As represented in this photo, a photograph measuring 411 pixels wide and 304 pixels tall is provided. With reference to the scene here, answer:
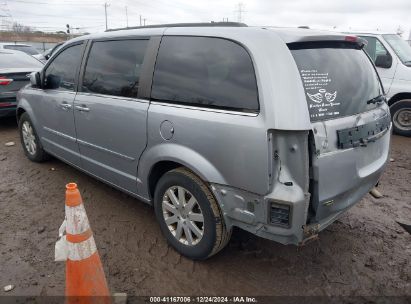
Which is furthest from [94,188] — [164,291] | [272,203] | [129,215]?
[272,203]

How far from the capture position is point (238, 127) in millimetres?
2232

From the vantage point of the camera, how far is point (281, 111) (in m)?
A: 2.11

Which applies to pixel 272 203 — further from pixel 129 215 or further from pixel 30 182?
pixel 30 182

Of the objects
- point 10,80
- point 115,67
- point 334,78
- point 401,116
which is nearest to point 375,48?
point 401,116

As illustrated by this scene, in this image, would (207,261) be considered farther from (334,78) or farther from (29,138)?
(29,138)

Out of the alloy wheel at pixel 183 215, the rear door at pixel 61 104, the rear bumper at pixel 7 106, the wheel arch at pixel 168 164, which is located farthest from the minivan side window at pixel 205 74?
the rear bumper at pixel 7 106

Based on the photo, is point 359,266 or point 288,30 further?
point 359,266

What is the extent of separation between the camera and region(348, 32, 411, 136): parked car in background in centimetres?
663

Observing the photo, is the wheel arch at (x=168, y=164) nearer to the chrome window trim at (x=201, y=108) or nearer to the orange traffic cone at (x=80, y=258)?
the chrome window trim at (x=201, y=108)

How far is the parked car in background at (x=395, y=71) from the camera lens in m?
6.63

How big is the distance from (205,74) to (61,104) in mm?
2157

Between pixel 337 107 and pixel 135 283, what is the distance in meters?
1.98

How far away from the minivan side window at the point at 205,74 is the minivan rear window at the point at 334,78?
1.18 feet

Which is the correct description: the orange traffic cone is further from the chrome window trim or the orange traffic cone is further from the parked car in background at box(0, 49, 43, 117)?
the parked car in background at box(0, 49, 43, 117)
